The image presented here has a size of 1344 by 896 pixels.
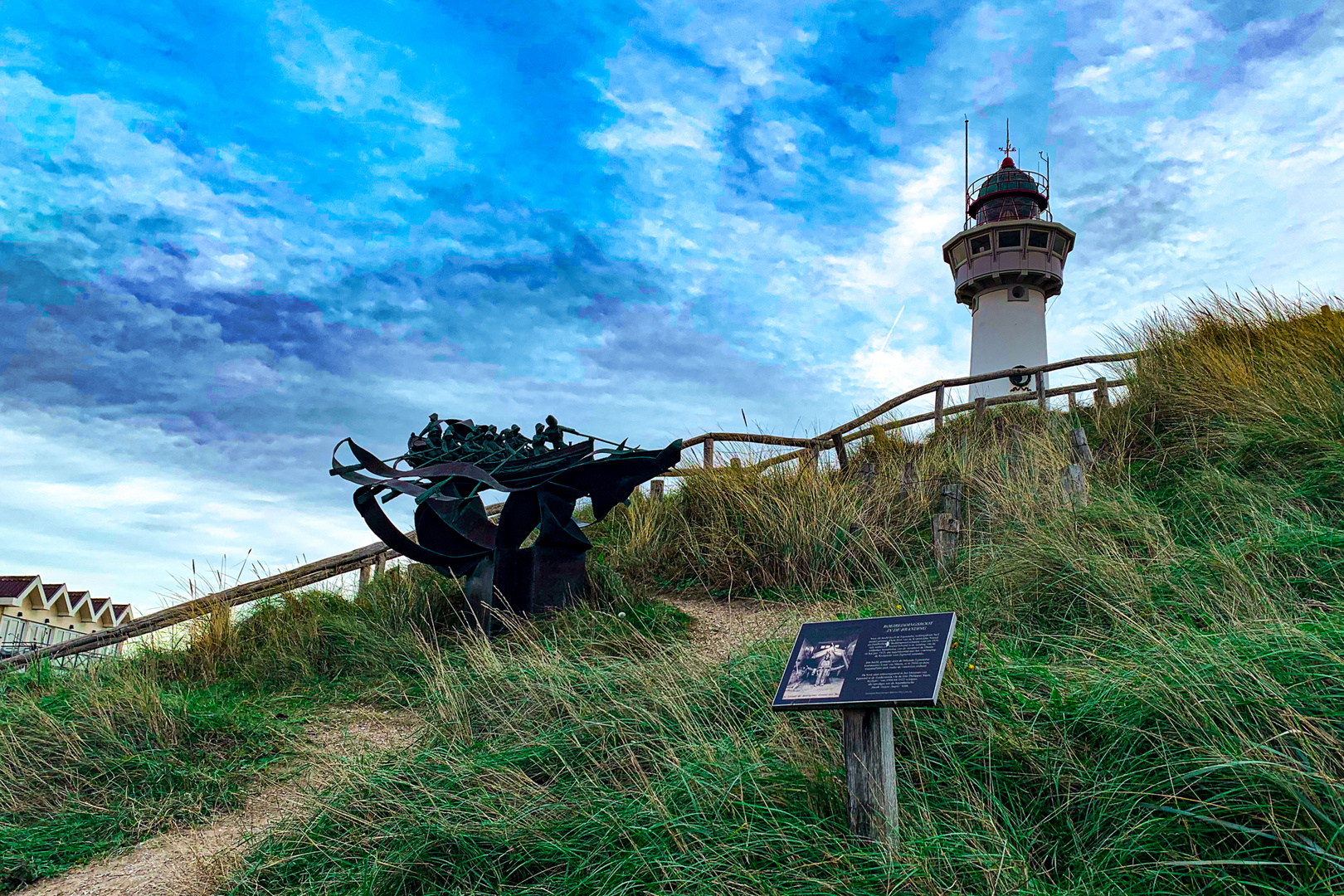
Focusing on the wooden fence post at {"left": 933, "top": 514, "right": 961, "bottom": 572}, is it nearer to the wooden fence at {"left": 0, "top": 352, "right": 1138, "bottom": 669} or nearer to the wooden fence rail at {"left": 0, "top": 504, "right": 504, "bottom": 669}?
the wooden fence at {"left": 0, "top": 352, "right": 1138, "bottom": 669}

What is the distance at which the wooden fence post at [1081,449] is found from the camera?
9.52 meters

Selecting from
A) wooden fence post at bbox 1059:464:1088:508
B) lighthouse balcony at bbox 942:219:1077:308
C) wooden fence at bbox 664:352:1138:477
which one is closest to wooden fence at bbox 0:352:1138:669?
wooden fence at bbox 664:352:1138:477

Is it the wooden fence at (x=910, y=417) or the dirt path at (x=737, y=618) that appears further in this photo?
the wooden fence at (x=910, y=417)

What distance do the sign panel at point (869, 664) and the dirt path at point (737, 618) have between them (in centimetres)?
205

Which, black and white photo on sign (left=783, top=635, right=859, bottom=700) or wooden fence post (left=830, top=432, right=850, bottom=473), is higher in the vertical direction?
wooden fence post (left=830, top=432, right=850, bottom=473)

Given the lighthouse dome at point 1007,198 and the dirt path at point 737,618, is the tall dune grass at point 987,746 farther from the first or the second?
the lighthouse dome at point 1007,198

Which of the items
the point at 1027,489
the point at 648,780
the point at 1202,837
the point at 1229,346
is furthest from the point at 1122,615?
the point at 1229,346

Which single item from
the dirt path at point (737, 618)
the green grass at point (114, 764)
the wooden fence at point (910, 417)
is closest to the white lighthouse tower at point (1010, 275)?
the wooden fence at point (910, 417)

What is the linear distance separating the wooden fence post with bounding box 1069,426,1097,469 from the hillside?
171 mm

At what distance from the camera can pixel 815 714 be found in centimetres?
411

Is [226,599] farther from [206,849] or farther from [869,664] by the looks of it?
[869,664]

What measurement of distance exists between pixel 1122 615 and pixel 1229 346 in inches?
A: 307

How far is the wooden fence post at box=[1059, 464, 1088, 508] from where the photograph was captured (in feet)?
25.6

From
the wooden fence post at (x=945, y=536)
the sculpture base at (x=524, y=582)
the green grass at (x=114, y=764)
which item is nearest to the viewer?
the green grass at (x=114, y=764)
